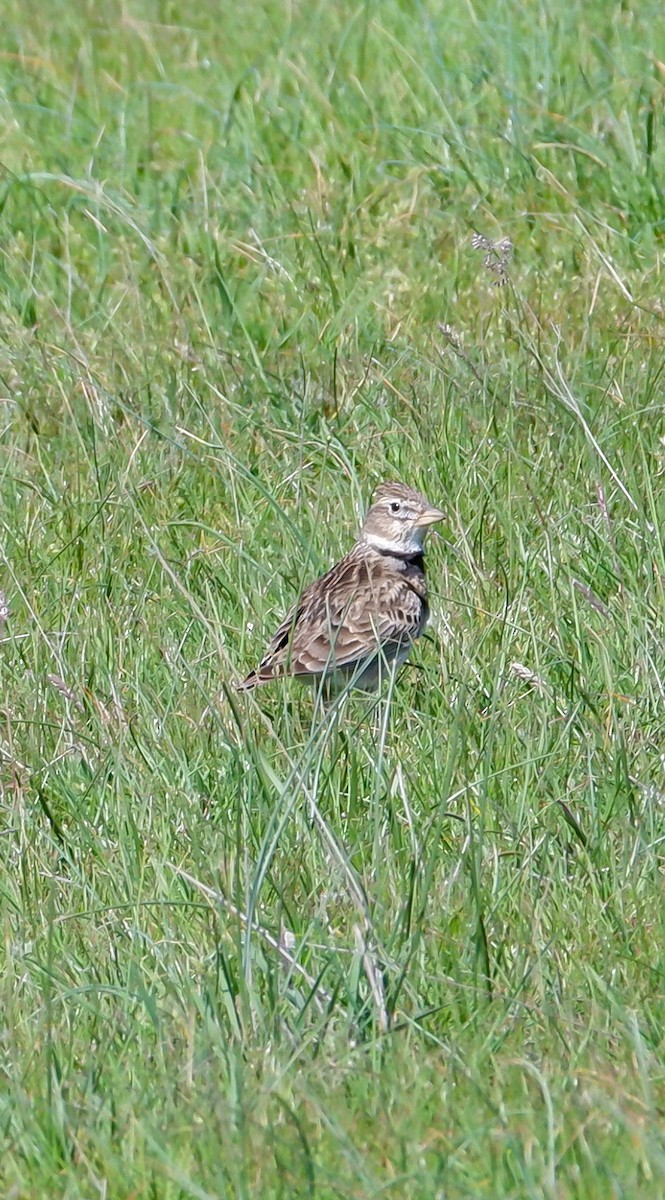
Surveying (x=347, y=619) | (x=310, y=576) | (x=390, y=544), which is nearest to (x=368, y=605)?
(x=347, y=619)

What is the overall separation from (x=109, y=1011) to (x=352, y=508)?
276 cm

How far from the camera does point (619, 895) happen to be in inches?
144

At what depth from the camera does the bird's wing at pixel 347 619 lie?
4996mm

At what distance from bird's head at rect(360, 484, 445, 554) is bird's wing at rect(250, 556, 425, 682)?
0.08m

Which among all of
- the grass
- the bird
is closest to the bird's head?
the bird

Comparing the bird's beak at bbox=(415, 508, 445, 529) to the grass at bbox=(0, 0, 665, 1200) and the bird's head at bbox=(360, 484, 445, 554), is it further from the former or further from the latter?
the grass at bbox=(0, 0, 665, 1200)

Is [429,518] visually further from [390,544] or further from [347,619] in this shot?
[347,619]

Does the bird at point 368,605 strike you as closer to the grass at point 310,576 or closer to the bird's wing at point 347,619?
the bird's wing at point 347,619

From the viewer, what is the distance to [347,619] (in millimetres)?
5355

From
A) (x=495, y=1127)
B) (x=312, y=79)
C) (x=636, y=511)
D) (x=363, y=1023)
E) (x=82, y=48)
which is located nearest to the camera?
(x=495, y=1127)

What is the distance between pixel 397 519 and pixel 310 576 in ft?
1.06

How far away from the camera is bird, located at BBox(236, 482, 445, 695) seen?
5031mm

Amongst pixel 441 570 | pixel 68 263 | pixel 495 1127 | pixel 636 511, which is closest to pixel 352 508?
pixel 441 570

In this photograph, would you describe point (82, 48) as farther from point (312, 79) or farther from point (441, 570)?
point (441, 570)
